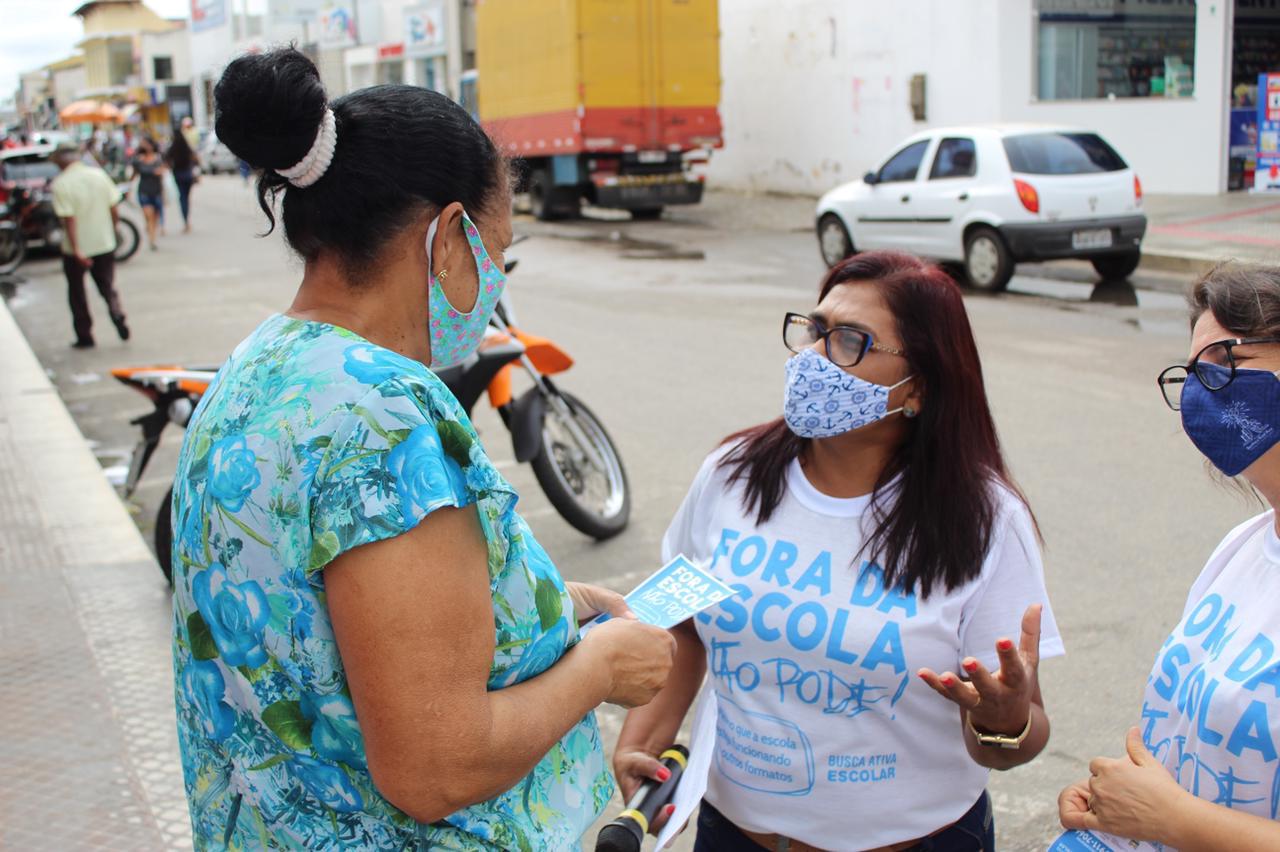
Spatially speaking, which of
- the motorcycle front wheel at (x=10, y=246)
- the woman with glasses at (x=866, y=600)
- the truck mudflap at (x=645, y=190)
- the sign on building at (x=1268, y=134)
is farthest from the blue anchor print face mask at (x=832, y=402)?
the truck mudflap at (x=645, y=190)

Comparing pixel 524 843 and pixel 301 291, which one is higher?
pixel 301 291

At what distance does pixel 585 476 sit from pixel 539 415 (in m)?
0.47

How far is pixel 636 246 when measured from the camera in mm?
18531

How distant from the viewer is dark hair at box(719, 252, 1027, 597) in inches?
88.6

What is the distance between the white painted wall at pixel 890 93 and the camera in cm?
1833

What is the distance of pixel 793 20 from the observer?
79.8 ft

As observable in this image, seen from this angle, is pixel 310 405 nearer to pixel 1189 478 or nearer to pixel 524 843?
pixel 524 843

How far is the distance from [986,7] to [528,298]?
10696 mm

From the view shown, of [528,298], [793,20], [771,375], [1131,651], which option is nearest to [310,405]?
[1131,651]

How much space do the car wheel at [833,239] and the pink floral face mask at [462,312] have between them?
44.5 feet

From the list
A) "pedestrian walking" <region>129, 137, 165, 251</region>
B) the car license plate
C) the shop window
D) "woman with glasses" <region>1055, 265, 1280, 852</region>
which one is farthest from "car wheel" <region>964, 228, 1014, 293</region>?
"pedestrian walking" <region>129, 137, 165, 251</region>

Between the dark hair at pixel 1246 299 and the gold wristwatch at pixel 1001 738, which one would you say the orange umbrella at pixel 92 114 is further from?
the dark hair at pixel 1246 299

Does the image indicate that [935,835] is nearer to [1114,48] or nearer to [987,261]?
[987,261]

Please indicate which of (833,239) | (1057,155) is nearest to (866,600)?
(1057,155)
